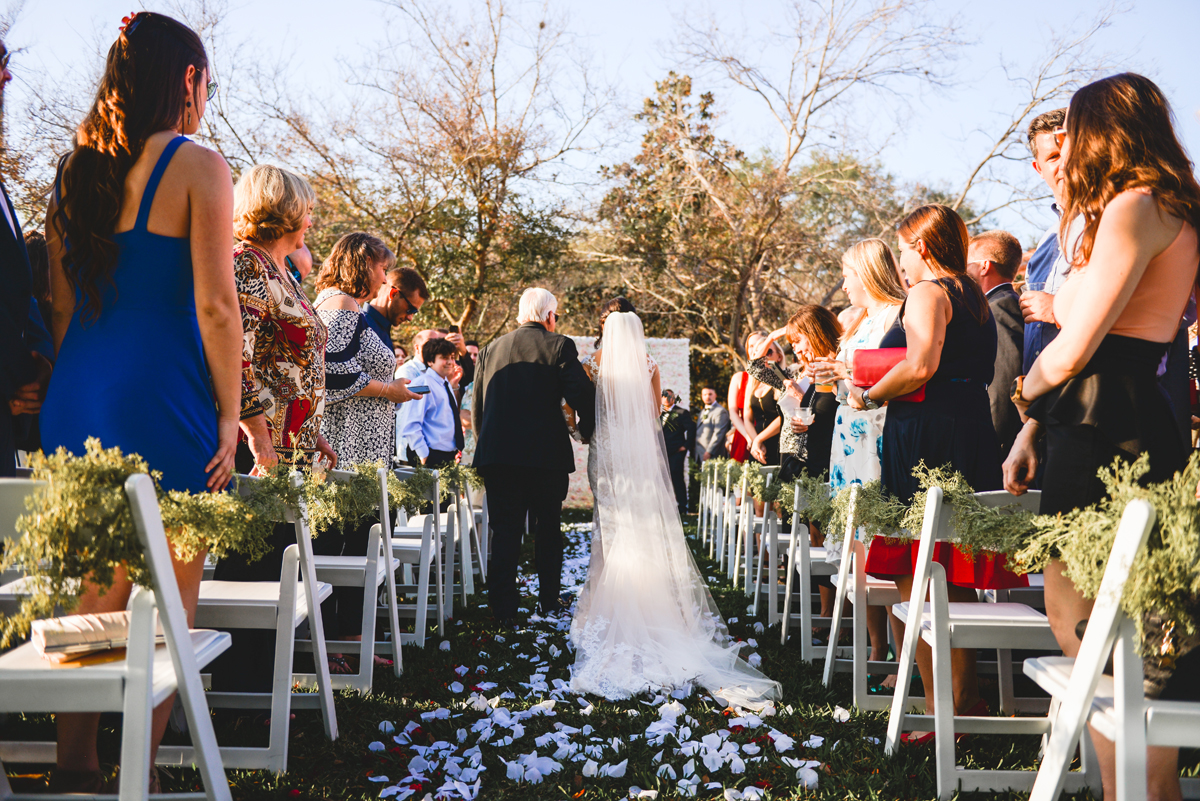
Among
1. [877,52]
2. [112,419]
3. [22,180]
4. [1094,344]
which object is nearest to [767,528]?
[1094,344]

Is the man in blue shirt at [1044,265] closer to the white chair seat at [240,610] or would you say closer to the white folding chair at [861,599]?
the white folding chair at [861,599]

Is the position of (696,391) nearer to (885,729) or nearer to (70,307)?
(885,729)

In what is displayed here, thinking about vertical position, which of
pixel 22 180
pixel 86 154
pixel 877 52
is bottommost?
pixel 86 154

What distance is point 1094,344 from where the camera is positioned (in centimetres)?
199

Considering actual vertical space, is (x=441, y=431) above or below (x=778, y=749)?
above

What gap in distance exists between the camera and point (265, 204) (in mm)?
3107

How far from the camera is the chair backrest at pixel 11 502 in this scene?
5.46ft

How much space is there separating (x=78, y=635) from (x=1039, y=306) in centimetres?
329

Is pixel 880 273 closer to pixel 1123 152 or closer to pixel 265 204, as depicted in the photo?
pixel 1123 152

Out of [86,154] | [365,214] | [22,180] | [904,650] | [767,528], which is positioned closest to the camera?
[86,154]

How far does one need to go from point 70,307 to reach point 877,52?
54.5 feet

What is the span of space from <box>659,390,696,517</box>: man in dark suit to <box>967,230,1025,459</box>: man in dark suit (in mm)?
8404

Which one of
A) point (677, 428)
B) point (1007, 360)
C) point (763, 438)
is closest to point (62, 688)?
point (1007, 360)

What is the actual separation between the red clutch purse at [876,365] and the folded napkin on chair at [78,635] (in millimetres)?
2758
